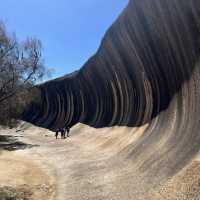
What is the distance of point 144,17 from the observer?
25781mm

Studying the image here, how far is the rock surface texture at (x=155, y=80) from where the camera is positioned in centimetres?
1764

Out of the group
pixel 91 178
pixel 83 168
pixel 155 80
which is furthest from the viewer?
pixel 155 80

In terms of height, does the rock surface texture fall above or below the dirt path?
above

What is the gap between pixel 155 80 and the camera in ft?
85.1

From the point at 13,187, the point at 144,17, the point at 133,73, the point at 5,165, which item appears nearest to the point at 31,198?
the point at 13,187

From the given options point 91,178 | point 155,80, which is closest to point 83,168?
point 91,178

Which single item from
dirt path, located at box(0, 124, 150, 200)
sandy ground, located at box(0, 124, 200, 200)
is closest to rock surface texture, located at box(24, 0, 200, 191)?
sandy ground, located at box(0, 124, 200, 200)

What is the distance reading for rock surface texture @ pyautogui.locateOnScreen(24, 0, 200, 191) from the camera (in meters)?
17.6

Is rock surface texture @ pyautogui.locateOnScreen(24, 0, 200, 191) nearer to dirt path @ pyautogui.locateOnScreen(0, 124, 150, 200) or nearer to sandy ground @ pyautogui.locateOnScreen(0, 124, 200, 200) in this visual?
sandy ground @ pyautogui.locateOnScreen(0, 124, 200, 200)

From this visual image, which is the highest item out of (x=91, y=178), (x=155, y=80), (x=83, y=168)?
(x=155, y=80)

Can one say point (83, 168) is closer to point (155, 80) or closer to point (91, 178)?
point (91, 178)

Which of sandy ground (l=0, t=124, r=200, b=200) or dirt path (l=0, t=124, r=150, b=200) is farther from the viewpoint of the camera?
dirt path (l=0, t=124, r=150, b=200)

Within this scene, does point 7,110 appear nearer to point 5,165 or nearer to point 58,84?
point 5,165

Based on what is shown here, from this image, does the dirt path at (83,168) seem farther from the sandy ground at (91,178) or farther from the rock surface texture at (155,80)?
the rock surface texture at (155,80)
